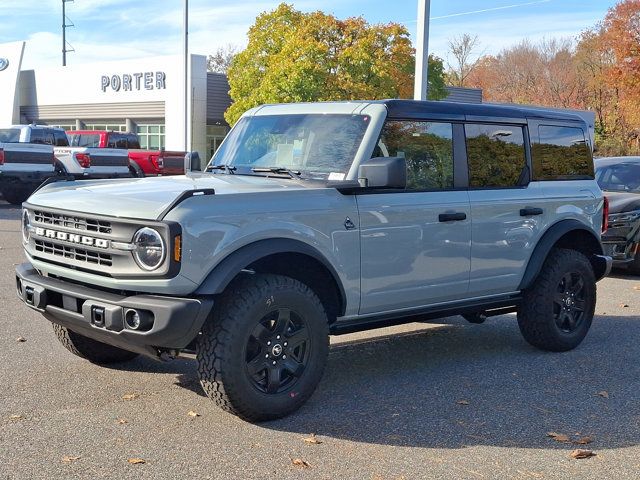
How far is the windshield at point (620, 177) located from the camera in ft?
39.8

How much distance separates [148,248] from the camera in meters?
4.53

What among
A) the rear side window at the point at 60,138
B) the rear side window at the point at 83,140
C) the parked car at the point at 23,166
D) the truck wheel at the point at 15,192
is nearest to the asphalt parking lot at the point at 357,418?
the parked car at the point at 23,166

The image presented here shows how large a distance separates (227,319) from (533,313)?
3021 mm

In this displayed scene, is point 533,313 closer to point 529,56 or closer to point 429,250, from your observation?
point 429,250

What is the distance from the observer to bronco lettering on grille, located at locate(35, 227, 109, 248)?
4742 millimetres

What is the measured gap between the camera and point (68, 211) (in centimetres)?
496

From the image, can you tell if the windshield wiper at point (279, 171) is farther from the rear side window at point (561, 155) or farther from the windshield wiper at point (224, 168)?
the rear side window at point (561, 155)

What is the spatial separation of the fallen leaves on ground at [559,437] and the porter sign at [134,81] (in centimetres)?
3971

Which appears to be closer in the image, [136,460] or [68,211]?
[136,460]

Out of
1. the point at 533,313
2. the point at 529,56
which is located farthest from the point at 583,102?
the point at 533,313

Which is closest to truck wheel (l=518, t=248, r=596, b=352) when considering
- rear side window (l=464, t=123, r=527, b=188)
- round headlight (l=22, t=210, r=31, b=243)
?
rear side window (l=464, t=123, r=527, b=188)

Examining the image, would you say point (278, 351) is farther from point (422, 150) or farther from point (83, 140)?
point (83, 140)

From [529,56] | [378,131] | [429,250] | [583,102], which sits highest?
[529,56]

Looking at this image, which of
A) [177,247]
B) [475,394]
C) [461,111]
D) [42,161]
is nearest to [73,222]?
[177,247]
